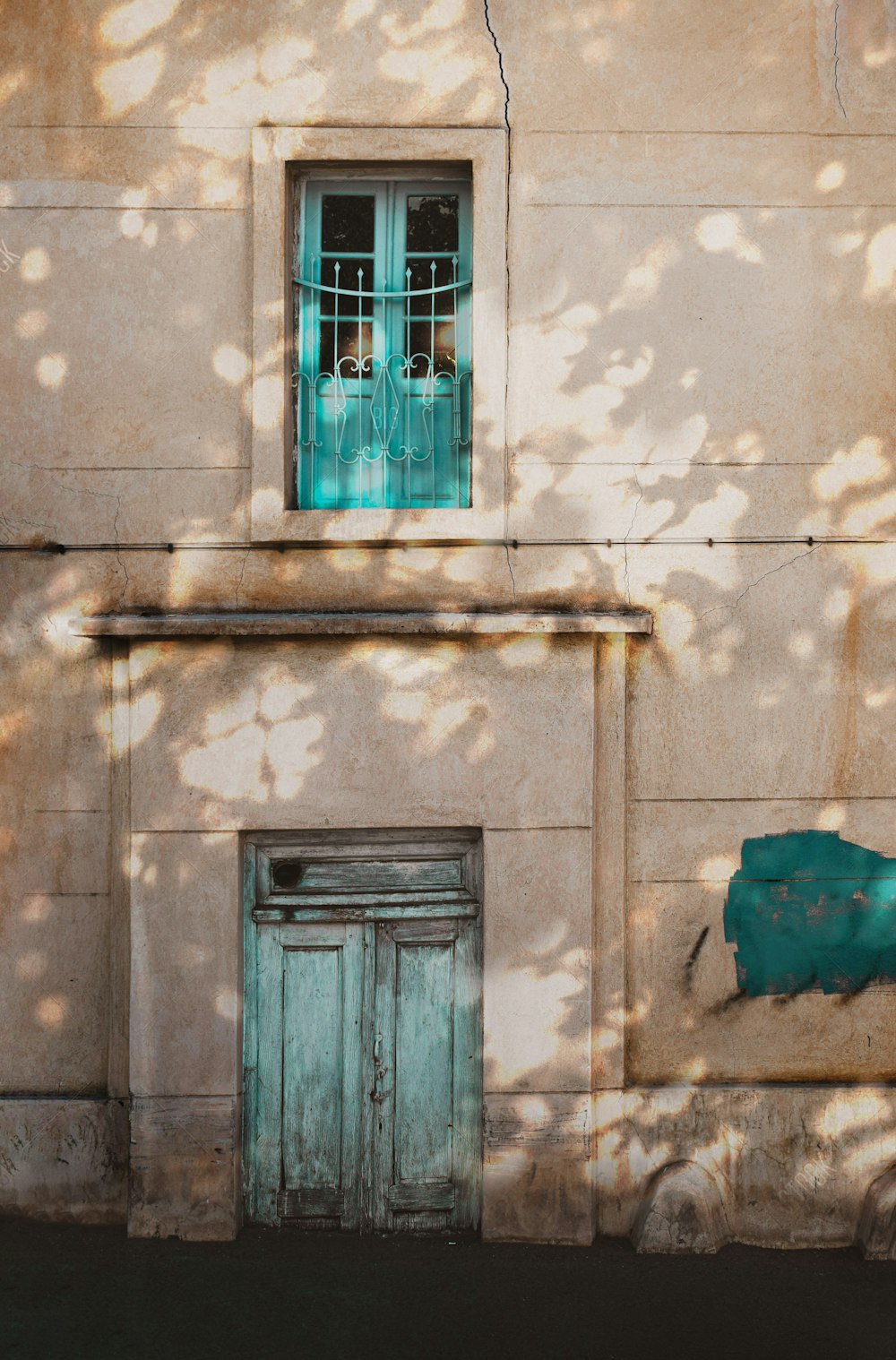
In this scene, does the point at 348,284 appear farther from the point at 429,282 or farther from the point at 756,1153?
the point at 756,1153

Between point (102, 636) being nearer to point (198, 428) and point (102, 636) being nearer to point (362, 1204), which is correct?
point (198, 428)

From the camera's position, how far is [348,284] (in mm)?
5516

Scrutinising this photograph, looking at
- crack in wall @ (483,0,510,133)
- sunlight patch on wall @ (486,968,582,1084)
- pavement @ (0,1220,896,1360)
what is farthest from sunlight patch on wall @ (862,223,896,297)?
pavement @ (0,1220,896,1360)

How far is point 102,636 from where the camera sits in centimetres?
530

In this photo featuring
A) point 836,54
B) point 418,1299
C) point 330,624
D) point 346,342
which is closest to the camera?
point 418,1299

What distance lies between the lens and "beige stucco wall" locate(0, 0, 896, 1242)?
527 centimetres

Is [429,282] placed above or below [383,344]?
above

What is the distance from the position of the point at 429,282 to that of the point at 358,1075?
13.4 feet

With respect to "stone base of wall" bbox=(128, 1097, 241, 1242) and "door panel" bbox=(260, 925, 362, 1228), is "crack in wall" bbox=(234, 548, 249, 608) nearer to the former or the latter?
"door panel" bbox=(260, 925, 362, 1228)

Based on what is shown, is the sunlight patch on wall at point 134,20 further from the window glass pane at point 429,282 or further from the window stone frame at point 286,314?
the window glass pane at point 429,282

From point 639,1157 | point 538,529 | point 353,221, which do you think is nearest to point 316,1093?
point 639,1157

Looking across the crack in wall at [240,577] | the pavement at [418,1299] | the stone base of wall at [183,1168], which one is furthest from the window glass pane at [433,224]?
the pavement at [418,1299]

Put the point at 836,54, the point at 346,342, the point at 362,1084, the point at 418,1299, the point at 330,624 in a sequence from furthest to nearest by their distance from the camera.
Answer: the point at 346,342 < the point at 362,1084 < the point at 836,54 < the point at 330,624 < the point at 418,1299

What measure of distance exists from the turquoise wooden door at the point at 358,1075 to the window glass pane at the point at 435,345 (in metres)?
2.71
